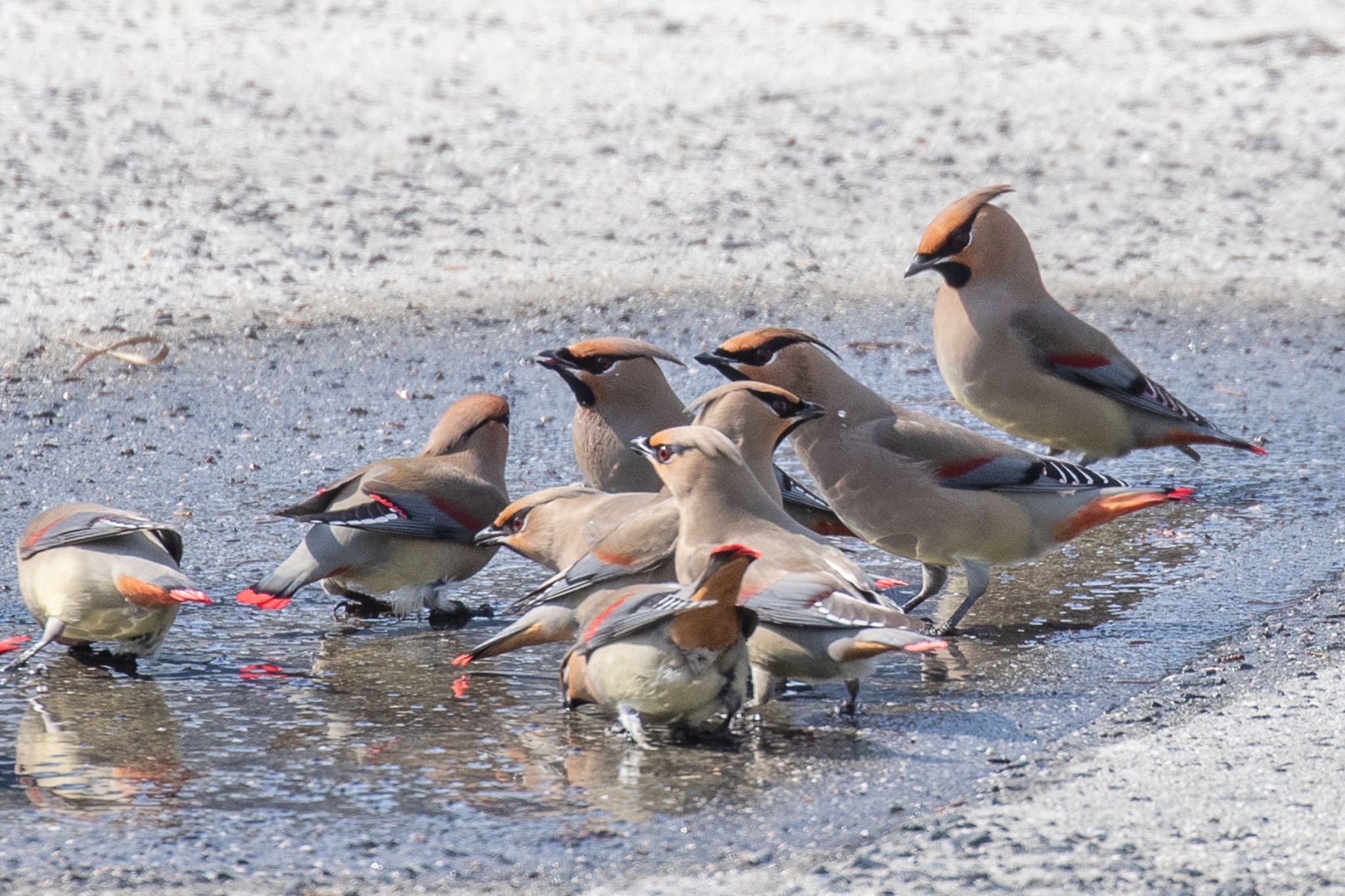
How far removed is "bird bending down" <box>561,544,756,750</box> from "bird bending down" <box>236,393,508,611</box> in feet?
4.13

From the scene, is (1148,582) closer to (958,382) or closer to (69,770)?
(958,382)

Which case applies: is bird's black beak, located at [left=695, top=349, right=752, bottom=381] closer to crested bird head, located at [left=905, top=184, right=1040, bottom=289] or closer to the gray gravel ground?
the gray gravel ground

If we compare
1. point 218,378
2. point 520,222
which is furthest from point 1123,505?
point 520,222

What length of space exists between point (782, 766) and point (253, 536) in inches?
102

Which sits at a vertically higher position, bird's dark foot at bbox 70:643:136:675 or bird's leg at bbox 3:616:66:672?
bird's leg at bbox 3:616:66:672

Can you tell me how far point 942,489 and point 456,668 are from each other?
1.52 metres

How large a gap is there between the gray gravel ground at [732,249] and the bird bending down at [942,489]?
11.8 inches

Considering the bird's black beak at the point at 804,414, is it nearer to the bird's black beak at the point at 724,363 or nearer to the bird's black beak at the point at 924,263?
the bird's black beak at the point at 724,363

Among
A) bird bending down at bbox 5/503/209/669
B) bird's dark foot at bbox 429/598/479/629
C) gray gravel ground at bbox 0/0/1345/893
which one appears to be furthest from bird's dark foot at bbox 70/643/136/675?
bird's dark foot at bbox 429/598/479/629

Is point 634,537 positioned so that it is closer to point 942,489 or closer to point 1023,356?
point 942,489

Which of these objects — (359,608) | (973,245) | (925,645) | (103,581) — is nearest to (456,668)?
(359,608)

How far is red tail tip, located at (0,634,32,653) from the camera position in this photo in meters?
5.14

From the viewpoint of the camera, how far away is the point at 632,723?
174 inches

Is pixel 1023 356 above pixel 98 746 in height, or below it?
above
